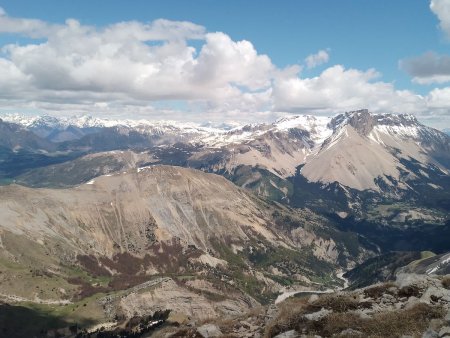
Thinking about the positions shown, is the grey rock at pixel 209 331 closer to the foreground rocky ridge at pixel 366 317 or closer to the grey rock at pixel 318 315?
the foreground rocky ridge at pixel 366 317

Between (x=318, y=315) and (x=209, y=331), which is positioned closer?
(x=318, y=315)

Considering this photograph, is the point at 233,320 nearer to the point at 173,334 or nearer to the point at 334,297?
the point at 173,334

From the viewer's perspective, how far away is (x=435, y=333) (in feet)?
95.6

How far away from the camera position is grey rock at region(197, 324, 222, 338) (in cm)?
4850

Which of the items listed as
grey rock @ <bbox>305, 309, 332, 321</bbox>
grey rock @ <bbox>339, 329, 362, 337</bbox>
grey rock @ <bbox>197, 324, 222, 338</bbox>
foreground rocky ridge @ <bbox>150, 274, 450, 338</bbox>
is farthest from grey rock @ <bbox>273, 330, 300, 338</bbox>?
grey rock @ <bbox>197, 324, 222, 338</bbox>

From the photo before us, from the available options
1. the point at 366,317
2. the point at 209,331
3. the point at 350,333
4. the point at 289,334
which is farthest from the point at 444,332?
the point at 209,331

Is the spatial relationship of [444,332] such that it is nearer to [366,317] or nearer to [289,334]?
[366,317]

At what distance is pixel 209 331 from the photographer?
163 ft

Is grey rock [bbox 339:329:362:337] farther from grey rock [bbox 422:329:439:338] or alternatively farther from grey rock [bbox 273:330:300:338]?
grey rock [bbox 422:329:439:338]

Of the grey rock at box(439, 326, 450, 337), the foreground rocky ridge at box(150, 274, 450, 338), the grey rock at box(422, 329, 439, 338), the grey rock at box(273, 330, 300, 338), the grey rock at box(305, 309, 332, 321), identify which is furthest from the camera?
the grey rock at box(305, 309, 332, 321)

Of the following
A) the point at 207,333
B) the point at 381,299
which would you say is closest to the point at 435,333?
the point at 381,299

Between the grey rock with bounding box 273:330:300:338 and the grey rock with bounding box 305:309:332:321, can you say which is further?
the grey rock with bounding box 305:309:332:321

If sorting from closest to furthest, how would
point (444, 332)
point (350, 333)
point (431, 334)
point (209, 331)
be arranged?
point (444, 332), point (431, 334), point (350, 333), point (209, 331)

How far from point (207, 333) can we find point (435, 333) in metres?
26.1
